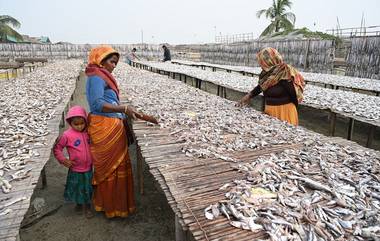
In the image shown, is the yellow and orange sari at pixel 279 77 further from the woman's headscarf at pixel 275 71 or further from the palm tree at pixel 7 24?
the palm tree at pixel 7 24

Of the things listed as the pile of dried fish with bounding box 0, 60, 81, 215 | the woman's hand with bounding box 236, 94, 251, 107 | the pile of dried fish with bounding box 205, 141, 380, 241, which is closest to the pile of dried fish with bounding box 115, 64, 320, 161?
the woman's hand with bounding box 236, 94, 251, 107

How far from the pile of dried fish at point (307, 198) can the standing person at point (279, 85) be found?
193 cm

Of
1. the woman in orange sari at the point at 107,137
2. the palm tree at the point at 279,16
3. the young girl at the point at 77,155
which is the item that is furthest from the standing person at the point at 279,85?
the palm tree at the point at 279,16

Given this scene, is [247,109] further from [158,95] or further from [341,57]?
[341,57]

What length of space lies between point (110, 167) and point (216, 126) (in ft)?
5.24

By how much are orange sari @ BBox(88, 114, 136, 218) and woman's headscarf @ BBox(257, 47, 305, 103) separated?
2614 mm

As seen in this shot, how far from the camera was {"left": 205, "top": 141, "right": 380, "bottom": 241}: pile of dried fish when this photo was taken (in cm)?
185

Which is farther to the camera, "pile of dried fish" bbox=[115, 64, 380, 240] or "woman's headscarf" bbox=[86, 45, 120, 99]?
"woman's headscarf" bbox=[86, 45, 120, 99]

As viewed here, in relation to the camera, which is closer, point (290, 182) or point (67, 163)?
point (290, 182)

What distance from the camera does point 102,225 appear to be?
13.1ft

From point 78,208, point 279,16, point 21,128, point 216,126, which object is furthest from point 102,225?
point 279,16

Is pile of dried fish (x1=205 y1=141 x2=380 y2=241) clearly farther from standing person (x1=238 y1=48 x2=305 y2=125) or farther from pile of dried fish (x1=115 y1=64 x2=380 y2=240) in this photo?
standing person (x1=238 y1=48 x2=305 y2=125)

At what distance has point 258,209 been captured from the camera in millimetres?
2059

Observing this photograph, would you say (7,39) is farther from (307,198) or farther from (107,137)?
(307,198)
